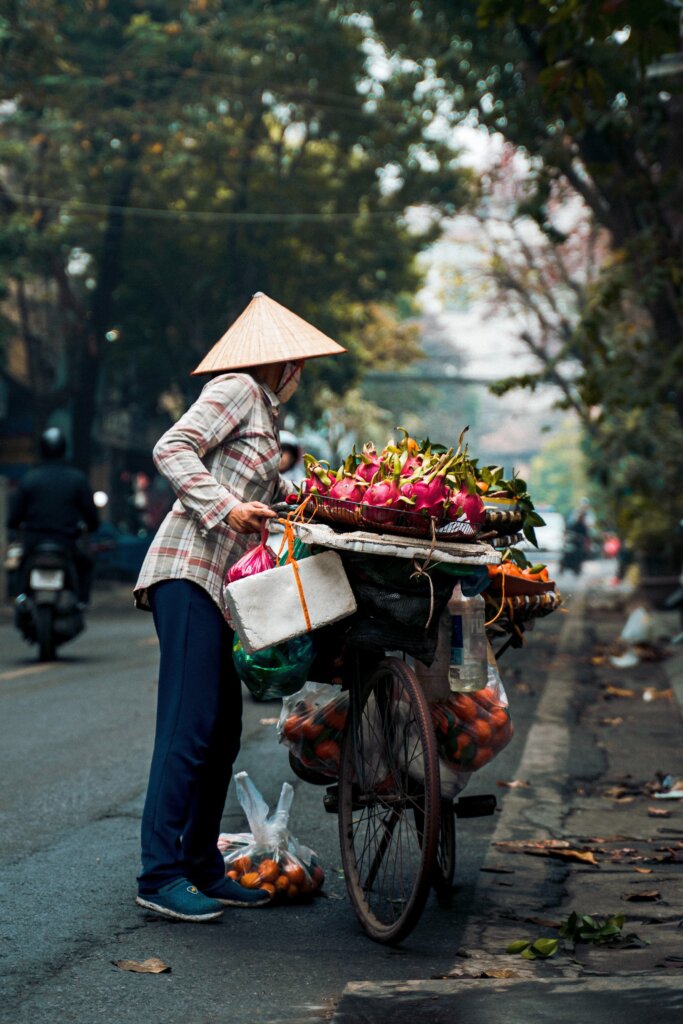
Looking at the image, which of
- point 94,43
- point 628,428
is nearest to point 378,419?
point 94,43

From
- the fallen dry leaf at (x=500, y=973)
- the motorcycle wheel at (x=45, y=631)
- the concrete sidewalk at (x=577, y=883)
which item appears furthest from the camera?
the motorcycle wheel at (x=45, y=631)

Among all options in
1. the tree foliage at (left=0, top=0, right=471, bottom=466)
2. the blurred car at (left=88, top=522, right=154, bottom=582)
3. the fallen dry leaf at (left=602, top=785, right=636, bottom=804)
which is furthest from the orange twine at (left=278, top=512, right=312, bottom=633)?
the blurred car at (left=88, top=522, right=154, bottom=582)

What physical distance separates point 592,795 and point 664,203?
8211mm

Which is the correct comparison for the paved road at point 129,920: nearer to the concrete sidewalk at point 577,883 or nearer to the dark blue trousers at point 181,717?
the concrete sidewalk at point 577,883

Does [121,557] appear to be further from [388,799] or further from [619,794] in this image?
[388,799]

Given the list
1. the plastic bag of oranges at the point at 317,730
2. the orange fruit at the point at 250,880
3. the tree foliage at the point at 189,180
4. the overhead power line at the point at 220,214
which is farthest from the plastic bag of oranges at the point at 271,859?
the overhead power line at the point at 220,214

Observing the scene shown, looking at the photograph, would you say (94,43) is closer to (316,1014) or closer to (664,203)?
(664,203)

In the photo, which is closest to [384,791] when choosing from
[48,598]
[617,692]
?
[617,692]

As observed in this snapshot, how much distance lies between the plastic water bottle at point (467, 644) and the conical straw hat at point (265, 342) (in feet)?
2.88

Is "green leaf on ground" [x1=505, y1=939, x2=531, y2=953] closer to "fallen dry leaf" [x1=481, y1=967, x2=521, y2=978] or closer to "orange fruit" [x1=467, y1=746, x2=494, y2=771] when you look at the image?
"fallen dry leaf" [x1=481, y1=967, x2=521, y2=978]

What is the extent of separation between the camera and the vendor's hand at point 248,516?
166 inches

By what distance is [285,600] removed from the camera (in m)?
3.97

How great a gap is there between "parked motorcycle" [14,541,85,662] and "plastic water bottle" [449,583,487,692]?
305 inches

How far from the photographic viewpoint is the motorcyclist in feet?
38.1
